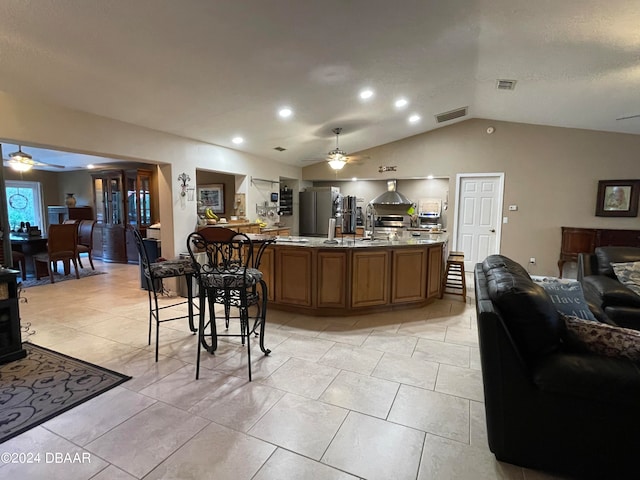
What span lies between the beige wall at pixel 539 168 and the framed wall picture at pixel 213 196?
449cm

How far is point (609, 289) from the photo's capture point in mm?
3215

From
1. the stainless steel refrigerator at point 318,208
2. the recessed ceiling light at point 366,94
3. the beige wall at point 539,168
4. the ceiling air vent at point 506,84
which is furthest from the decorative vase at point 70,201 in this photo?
the ceiling air vent at point 506,84

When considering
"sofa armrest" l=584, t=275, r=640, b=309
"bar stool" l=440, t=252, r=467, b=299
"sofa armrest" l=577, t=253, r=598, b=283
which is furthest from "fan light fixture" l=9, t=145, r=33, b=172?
"sofa armrest" l=577, t=253, r=598, b=283

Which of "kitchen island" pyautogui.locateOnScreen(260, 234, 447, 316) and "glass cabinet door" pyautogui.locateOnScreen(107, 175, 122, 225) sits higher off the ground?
"glass cabinet door" pyautogui.locateOnScreen(107, 175, 122, 225)

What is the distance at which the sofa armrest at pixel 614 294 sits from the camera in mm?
3090

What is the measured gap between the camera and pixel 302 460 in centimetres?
172

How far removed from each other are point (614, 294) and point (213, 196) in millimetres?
6685

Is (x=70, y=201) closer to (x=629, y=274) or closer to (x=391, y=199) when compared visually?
(x=391, y=199)

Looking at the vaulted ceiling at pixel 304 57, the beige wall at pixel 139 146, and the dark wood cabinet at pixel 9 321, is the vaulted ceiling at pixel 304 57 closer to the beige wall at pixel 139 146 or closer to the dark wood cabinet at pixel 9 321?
the beige wall at pixel 139 146

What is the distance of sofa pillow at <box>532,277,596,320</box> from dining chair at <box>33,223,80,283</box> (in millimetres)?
6976

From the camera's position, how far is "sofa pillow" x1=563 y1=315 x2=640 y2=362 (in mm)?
1559

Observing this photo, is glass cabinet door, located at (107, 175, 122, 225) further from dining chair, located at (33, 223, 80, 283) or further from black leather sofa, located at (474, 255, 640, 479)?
black leather sofa, located at (474, 255, 640, 479)

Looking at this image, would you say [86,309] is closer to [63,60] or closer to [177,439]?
[63,60]

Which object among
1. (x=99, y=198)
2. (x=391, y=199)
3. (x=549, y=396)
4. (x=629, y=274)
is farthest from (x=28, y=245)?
(x=629, y=274)
